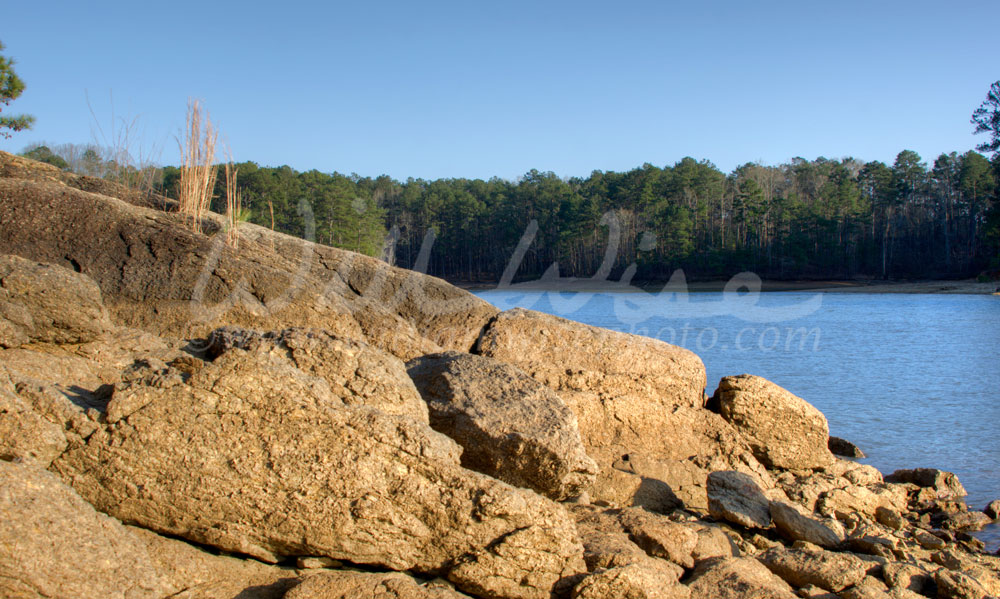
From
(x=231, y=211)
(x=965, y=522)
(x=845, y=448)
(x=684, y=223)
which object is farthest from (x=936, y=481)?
(x=684, y=223)

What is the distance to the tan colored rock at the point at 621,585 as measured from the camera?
3.85 meters

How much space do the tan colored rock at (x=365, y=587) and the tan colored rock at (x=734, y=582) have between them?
147 cm

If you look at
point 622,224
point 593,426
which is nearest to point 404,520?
point 593,426

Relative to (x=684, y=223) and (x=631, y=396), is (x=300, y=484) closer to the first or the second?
(x=631, y=396)

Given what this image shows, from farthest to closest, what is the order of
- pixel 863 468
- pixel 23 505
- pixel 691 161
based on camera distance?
pixel 691 161, pixel 863 468, pixel 23 505

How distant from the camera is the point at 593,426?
726 cm

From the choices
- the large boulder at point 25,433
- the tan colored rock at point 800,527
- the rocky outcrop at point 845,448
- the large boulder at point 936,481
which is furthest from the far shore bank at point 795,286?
the large boulder at point 25,433

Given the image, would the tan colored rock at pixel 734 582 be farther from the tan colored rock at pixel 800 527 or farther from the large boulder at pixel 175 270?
the large boulder at pixel 175 270

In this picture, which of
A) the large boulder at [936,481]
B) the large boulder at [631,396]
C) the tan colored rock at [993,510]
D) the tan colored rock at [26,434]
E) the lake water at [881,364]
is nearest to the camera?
the tan colored rock at [26,434]

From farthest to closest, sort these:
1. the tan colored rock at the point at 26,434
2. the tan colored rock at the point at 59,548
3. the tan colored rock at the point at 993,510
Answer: the tan colored rock at the point at 993,510
the tan colored rock at the point at 26,434
the tan colored rock at the point at 59,548

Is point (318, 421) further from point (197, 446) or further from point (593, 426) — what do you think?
point (593, 426)

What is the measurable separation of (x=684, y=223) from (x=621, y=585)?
61.6 meters

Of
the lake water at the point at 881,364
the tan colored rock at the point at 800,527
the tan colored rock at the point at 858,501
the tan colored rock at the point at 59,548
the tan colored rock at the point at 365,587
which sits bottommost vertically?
the lake water at the point at 881,364

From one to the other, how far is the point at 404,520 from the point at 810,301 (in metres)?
48.3
